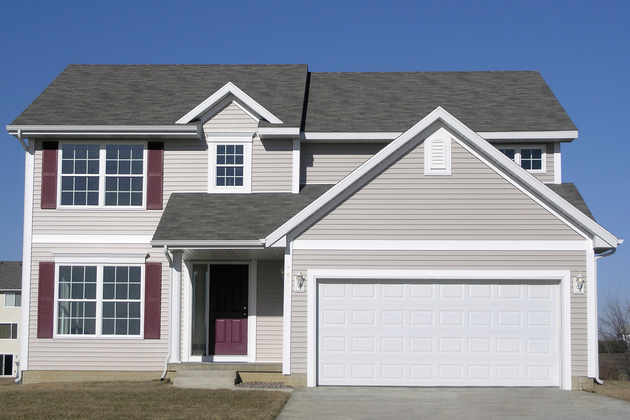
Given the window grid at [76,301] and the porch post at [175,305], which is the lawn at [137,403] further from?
the window grid at [76,301]

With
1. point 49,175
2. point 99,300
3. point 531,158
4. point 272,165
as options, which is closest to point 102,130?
point 49,175

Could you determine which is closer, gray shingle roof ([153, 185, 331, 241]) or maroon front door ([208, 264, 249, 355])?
gray shingle roof ([153, 185, 331, 241])

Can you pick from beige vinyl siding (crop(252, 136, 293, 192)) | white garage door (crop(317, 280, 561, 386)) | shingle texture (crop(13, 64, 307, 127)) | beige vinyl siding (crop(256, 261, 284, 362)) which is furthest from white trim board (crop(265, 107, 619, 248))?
shingle texture (crop(13, 64, 307, 127))

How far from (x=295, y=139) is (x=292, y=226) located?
4.03 m

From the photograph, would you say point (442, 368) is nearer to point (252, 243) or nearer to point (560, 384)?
point (560, 384)

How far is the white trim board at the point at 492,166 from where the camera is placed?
16.3 metres

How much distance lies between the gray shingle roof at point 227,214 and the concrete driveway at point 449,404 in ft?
12.6

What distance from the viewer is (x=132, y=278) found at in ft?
63.8

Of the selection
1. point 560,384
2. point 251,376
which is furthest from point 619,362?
point 251,376

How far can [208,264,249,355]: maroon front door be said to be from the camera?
19.4m

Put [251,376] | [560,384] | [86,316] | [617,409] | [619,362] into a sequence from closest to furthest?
[617,409] < [560,384] < [251,376] < [86,316] < [619,362]

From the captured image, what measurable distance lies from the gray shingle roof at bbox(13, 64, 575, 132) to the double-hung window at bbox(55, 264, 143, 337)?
11.7ft

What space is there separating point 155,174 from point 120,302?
3173 mm

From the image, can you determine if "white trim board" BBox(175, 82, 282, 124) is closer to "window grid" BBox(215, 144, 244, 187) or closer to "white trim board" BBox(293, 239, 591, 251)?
"window grid" BBox(215, 144, 244, 187)
